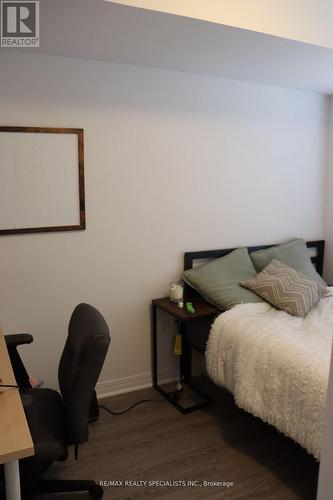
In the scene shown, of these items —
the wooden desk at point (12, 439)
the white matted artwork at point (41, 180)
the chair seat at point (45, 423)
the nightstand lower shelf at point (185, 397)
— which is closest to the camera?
the wooden desk at point (12, 439)

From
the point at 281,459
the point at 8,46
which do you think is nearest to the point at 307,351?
the point at 281,459

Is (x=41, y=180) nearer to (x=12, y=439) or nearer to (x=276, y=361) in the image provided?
(x=12, y=439)

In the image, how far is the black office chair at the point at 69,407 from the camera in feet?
5.13

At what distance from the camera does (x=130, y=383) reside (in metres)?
2.96

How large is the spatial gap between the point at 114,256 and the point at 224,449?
4.66ft

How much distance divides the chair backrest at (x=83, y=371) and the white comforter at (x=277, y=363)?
3.12ft

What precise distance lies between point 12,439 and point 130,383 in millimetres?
1758

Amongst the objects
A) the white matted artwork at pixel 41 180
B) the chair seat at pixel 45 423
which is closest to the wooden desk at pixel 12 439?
the chair seat at pixel 45 423

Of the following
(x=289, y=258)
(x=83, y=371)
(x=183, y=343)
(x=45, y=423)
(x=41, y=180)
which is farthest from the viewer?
(x=289, y=258)

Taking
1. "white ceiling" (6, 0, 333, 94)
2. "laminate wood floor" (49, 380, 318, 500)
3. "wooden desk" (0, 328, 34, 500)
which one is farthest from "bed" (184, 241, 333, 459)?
"white ceiling" (6, 0, 333, 94)

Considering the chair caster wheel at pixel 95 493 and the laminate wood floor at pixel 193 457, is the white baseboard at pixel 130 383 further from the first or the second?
the chair caster wheel at pixel 95 493

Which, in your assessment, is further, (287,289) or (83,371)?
(287,289)

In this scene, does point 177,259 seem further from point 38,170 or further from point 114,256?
point 38,170

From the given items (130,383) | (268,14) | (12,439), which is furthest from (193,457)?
(268,14)
